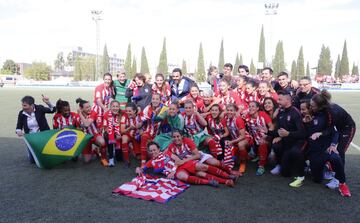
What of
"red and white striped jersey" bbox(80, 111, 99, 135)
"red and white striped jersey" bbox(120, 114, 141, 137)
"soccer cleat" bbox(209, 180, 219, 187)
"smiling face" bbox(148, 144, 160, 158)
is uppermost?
"red and white striped jersey" bbox(120, 114, 141, 137)

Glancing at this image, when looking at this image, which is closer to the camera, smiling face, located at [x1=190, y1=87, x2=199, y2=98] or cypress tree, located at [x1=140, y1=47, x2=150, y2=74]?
smiling face, located at [x1=190, y1=87, x2=199, y2=98]

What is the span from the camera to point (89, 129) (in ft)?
19.8

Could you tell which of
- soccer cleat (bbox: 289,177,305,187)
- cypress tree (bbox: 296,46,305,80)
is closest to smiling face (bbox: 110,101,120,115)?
soccer cleat (bbox: 289,177,305,187)

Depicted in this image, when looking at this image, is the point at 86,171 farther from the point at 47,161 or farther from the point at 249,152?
the point at 249,152

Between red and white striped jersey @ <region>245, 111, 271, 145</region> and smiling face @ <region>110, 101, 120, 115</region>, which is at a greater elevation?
smiling face @ <region>110, 101, 120, 115</region>

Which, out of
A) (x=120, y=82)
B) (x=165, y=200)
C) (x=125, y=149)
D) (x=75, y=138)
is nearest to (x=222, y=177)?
(x=165, y=200)

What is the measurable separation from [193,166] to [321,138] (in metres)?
1.90

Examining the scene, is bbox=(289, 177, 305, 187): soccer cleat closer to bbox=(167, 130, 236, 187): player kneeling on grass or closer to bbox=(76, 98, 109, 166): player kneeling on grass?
bbox=(167, 130, 236, 187): player kneeling on grass

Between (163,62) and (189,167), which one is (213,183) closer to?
(189,167)

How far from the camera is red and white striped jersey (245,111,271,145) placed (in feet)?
17.9

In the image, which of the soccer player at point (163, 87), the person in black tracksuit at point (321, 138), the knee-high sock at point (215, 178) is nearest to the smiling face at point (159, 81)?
the soccer player at point (163, 87)

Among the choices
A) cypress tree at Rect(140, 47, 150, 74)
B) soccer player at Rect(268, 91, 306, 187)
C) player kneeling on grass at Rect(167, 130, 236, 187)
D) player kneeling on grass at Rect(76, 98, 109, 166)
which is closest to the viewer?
player kneeling on grass at Rect(167, 130, 236, 187)

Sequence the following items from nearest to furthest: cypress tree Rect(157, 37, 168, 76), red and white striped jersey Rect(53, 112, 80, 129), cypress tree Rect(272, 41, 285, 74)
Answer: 1. red and white striped jersey Rect(53, 112, 80, 129)
2. cypress tree Rect(272, 41, 285, 74)
3. cypress tree Rect(157, 37, 168, 76)

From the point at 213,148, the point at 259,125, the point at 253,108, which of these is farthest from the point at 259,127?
the point at 213,148
